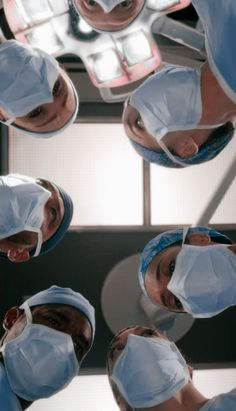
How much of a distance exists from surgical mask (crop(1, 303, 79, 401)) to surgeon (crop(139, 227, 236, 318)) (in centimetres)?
27

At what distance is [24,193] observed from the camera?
165 centimetres

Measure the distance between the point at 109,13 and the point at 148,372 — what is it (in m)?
0.90

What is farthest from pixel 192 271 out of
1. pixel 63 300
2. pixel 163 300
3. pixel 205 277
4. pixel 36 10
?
pixel 36 10

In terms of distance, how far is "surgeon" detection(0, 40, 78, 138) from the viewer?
159 cm

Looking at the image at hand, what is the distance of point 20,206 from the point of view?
1636 mm

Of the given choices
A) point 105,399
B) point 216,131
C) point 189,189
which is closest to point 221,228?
point 189,189

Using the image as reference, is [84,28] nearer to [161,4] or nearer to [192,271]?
[161,4]

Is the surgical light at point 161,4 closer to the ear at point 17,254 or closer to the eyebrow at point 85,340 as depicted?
the ear at point 17,254

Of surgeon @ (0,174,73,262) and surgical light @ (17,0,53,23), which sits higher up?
surgical light @ (17,0,53,23)

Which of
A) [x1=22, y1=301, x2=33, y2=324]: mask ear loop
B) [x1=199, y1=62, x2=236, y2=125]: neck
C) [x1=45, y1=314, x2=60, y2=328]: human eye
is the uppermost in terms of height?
[x1=199, y1=62, x2=236, y2=125]: neck

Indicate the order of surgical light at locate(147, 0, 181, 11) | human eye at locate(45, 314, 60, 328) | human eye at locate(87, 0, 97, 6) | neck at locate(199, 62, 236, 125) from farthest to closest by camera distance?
surgical light at locate(147, 0, 181, 11)
human eye at locate(45, 314, 60, 328)
human eye at locate(87, 0, 97, 6)
neck at locate(199, 62, 236, 125)

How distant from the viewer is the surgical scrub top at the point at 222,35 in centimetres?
129

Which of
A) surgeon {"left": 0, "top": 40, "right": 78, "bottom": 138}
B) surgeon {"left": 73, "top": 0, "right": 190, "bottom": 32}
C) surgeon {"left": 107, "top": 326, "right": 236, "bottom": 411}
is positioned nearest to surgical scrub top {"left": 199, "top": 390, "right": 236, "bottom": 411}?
surgeon {"left": 107, "top": 326, "right": 236, "bottom": 411}

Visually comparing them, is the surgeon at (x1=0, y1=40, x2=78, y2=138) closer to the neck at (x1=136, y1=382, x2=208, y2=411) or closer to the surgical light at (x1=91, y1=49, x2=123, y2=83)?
the surgical light at (x1=91, y1=49, x2=123, y2=83)
